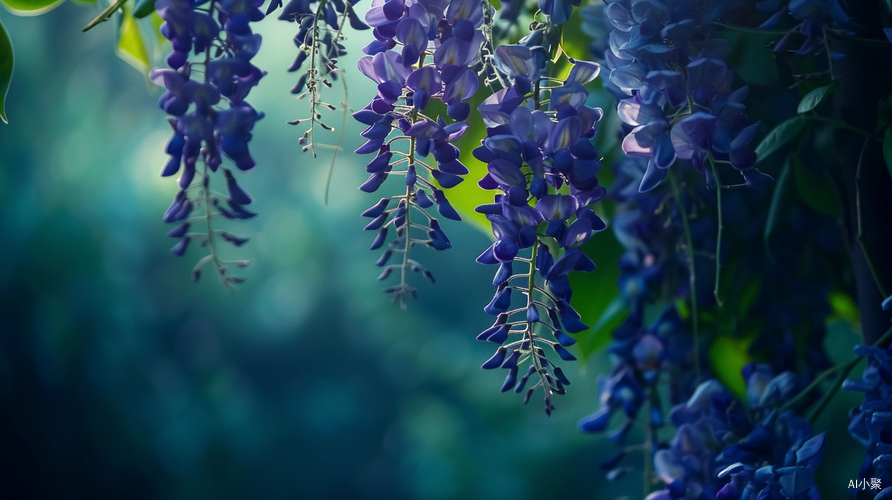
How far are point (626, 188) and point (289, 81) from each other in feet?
6.17

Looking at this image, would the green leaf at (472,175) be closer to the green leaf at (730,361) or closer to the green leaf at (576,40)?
the green leaf at (576,40)

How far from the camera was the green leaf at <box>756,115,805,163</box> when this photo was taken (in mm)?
328

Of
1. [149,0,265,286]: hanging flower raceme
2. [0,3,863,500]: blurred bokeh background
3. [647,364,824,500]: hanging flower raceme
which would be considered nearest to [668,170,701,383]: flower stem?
[647,364,824,500]: hanging flower raceme

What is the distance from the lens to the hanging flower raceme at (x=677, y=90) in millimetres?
263

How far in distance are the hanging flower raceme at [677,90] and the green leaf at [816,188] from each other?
172mm

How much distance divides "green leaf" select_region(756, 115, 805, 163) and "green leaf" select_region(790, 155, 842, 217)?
9 cm

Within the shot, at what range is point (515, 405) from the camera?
2156 mm

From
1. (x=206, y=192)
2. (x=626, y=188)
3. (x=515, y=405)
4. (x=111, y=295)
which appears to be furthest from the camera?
(x=111, y=295)

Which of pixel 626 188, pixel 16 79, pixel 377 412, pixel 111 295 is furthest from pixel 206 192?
pixel 16 79

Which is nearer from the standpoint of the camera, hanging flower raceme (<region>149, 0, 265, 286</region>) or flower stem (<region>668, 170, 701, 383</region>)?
hanging flower raceme (<region>149, 0, 265, 286</region>)

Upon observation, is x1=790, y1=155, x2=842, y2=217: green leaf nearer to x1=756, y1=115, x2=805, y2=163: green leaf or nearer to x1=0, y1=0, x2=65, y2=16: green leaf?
x1=756, y1=115, x2=805, y2=163: green leaf

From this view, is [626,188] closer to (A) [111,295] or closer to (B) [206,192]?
(B) [206,192]

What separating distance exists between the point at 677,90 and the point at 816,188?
0.20m

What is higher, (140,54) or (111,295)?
(140,54)
